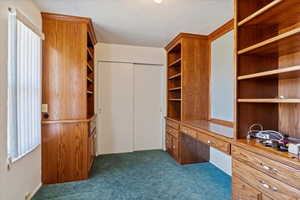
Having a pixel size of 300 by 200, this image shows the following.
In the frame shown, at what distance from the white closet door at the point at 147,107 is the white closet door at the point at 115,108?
159 millimetres

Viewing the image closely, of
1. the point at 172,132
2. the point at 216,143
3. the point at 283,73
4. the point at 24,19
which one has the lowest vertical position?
the point at 172,132

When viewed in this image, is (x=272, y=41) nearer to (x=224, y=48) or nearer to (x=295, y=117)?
(x=295, y=117)

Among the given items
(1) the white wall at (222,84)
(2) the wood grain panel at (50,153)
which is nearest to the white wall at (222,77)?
(1) the white wall at (222,84)

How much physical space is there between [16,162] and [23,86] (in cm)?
83

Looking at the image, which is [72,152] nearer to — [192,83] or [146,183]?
[146,183]

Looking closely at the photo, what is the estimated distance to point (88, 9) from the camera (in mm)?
2170

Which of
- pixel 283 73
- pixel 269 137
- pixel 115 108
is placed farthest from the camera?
pixel 115 108

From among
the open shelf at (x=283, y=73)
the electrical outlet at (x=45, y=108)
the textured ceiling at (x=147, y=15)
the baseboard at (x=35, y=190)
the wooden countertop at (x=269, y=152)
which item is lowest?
the baseboard at (x=35, y=190)

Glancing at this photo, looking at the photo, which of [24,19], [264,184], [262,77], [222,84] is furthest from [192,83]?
[24,19]

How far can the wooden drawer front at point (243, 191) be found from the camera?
1.35 metres

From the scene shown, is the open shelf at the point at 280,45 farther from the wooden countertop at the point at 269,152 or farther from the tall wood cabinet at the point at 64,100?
the tall wood cabinet at the point at 64,100

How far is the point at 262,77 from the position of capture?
5.20 feet

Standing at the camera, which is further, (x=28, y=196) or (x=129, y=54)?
(x=129, y=54)

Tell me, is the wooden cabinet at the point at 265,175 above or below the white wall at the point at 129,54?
below
